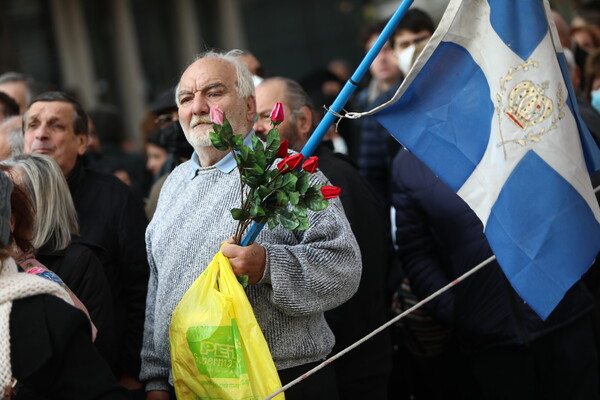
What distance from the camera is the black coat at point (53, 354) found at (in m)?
2.92

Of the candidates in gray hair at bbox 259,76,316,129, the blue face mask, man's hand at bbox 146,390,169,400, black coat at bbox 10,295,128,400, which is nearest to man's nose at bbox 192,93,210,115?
gray hair at bbox 259,76,316,129

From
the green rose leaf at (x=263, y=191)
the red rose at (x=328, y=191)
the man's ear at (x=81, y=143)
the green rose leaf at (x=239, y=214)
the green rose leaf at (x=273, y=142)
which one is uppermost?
the green rose leaf at (x=273, y=142)

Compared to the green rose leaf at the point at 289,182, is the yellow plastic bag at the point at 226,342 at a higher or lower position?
lower

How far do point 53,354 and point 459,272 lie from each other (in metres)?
2.53

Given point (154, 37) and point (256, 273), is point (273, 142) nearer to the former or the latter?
point (256, 273)

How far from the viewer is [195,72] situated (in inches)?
166

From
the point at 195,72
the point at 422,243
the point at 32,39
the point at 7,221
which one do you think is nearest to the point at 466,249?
the point at 422,243

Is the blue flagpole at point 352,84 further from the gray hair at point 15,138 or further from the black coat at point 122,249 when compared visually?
the gray hair at point 15,138

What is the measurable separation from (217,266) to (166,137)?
2.33m

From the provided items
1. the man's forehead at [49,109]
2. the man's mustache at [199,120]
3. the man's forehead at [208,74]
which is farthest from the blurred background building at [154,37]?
the man's mustache at [199,120]

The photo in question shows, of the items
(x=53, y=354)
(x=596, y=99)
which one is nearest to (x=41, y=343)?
(x=53, y=354)

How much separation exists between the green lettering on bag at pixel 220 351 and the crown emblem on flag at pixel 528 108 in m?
1.34

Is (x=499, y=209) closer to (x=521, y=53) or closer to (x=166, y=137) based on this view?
(x=521, y=53)

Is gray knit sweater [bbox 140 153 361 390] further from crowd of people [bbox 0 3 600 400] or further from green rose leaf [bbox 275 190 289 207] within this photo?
green rose leaf [bbox 275 190 289 207]
